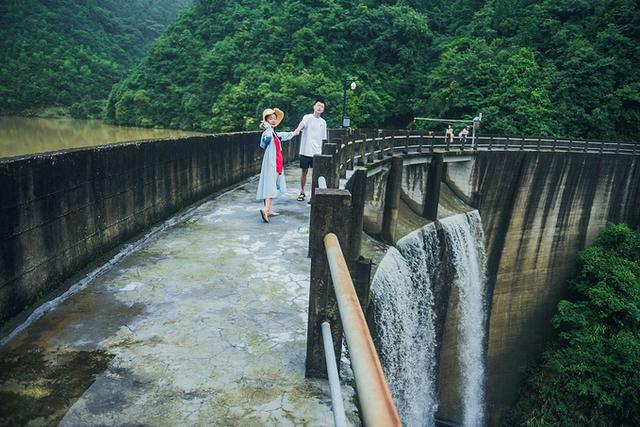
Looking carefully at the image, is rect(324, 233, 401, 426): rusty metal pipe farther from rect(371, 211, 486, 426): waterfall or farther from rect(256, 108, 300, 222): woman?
rect(256, 108, 300, 222): woman

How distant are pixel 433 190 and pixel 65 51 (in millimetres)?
79179

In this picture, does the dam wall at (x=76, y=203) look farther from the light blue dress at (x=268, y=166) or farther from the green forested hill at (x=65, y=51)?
the green forested hill at (x=65, y=51)

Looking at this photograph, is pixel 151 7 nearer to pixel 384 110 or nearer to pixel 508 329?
pixel 384 110

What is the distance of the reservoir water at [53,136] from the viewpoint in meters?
37.4

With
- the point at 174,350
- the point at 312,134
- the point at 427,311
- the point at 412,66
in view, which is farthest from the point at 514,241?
the point at 412,66

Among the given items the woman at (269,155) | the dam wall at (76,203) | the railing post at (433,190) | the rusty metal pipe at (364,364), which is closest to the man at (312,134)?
the woman at (269,155)

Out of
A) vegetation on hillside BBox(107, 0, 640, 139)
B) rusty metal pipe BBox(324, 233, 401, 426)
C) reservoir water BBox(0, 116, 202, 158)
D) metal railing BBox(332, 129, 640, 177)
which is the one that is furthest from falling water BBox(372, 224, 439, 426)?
reservoir water BBox(0, 116, 202, 158)

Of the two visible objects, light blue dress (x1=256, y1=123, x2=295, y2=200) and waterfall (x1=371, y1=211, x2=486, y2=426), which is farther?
waterfall (x1=371, y1=211, x2=486, y2=426)

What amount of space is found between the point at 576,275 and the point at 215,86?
1590 inches

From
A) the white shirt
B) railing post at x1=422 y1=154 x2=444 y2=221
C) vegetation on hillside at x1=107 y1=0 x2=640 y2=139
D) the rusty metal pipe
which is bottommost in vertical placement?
railing post at x1=422 y1=154 x2=444 y2=221

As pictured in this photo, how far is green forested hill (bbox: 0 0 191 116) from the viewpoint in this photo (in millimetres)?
68438

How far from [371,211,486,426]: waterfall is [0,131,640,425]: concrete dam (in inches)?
2.6

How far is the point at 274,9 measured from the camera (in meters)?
54.0

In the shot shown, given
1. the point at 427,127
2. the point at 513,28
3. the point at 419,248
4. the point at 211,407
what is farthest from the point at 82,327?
the point at 513,28
